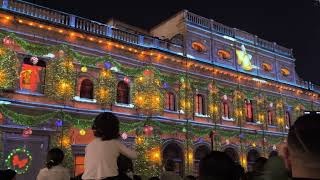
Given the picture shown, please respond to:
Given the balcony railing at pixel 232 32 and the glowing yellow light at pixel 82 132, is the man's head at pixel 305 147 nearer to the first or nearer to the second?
the glowing yellow light at pixel 82 132

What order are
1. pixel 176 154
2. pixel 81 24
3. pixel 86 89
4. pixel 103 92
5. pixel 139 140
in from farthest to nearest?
pixel 176 154
pixel 139 140
pixel 81 24
pixel 103 92
pixel 86 89

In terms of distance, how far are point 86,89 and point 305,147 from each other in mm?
17856

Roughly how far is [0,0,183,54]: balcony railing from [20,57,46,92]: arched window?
2215 mm

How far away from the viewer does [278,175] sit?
281 centimetres

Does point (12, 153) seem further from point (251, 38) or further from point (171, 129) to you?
point (251, 38)

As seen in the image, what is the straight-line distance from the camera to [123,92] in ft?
67.5

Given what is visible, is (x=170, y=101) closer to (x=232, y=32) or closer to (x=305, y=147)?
(x=232, y=32)

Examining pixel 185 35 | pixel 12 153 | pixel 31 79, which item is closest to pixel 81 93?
pixel 31 79

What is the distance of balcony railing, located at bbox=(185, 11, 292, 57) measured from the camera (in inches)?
980

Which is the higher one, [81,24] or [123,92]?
[81,24]

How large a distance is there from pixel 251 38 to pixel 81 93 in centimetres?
1542

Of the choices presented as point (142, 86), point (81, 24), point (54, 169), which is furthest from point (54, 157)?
point (142, 86)

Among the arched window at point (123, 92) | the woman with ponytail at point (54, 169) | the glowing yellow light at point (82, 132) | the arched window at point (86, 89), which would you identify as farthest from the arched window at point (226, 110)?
the woman with ponytail at point (54, 169)

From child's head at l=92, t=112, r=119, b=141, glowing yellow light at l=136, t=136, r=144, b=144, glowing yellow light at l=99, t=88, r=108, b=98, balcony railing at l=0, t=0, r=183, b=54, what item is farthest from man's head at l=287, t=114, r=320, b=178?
glowing yellow light at l=136, t=136, r=144, b=144
